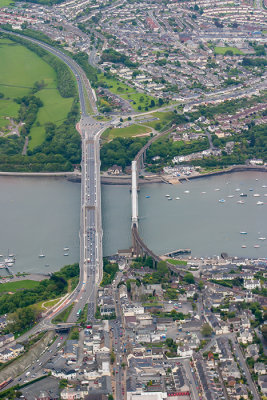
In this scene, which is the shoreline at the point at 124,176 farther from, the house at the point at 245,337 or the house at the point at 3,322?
the house at the point at 245,337

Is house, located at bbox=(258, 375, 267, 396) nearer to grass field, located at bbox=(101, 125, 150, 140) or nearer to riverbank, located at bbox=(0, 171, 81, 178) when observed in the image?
riverbank, located at bbox=(0, 171, 81, 178)

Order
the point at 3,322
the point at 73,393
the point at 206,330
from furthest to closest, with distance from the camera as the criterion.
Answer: the point at 3,322, the point at 206,330, the point at 73,393

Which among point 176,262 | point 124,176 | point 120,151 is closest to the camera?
point 176,262

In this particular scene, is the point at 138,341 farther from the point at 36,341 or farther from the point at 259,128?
the point at 259,128

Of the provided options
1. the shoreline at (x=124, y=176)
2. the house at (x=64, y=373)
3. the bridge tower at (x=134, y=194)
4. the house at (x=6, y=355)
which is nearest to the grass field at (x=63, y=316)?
the house at (x=6, y=355)

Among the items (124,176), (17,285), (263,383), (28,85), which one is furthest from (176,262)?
(28,85)

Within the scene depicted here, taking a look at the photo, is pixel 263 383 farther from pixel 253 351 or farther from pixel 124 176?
pixel 124 176
